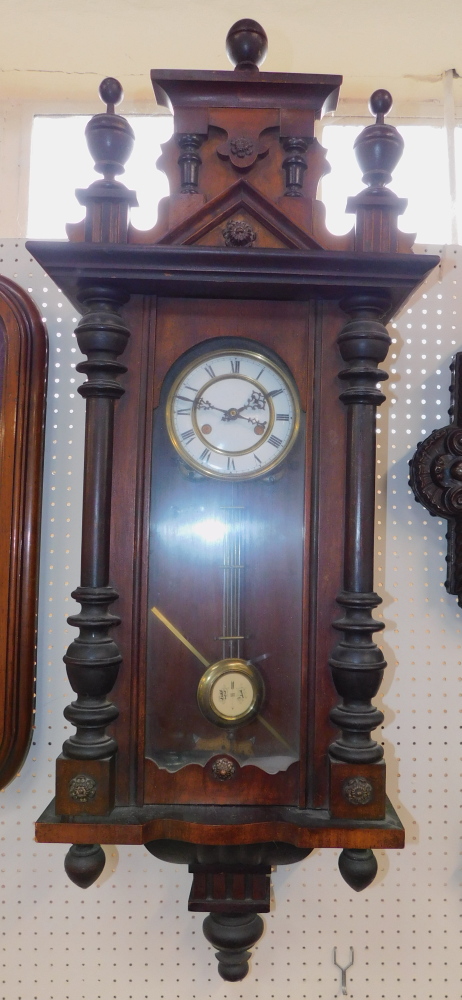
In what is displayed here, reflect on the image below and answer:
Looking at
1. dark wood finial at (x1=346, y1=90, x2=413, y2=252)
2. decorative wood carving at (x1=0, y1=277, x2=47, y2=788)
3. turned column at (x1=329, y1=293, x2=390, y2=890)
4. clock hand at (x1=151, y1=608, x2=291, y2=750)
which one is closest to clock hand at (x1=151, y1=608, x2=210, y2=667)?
clock hand at (x1=151, y1=608, x2=291, y2=750)

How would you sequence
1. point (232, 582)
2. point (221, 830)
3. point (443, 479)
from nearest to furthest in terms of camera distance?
point (221, 830) < point (232, 582) < point (443, 479)

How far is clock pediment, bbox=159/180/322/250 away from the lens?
1.05m

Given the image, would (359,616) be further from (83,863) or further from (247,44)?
(247,44)

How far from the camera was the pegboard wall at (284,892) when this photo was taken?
1.33 m

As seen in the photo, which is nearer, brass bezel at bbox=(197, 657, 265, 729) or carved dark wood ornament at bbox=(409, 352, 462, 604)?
brass bezel at bbox=(197, 657, 265, 729)

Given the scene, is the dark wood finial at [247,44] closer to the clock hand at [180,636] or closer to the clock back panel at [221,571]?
the clock back panel at [221,571]

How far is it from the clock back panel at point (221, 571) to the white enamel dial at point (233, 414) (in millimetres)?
23

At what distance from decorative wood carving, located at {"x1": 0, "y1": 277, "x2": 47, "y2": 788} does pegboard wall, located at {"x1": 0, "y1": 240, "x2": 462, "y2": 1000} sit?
0.15 ft

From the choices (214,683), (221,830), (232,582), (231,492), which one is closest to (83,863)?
(221,830)

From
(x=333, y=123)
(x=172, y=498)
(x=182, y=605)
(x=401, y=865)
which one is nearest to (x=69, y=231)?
(x=172, y=498)

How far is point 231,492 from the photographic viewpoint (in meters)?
1.13

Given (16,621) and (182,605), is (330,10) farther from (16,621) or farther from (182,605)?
(16,621)

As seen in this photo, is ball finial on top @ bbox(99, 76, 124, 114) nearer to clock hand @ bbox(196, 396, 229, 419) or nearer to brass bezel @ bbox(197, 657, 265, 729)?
clock hand @ bbox(196, 396, 229, 419)

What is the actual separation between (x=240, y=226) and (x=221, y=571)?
567 mm
